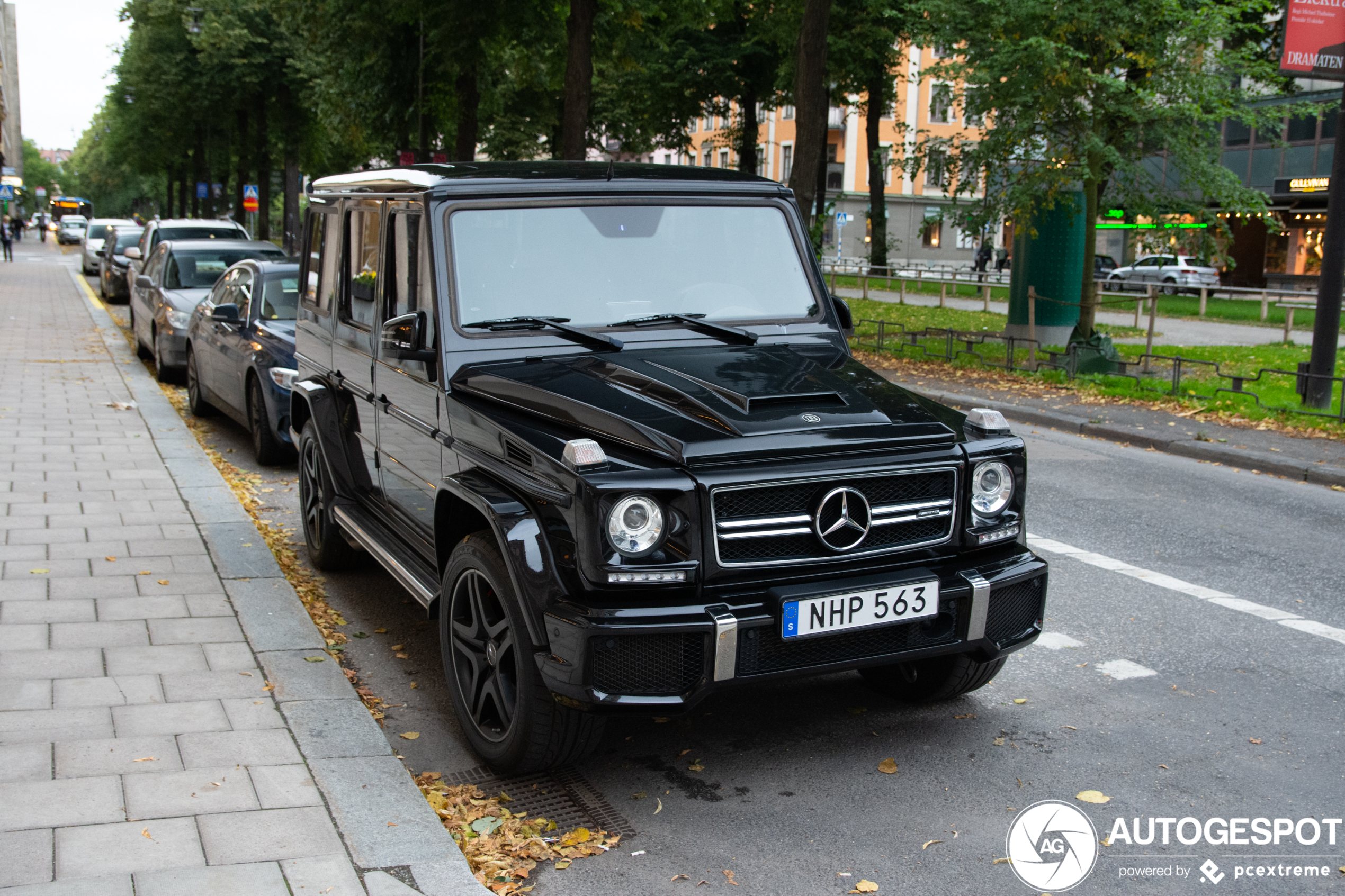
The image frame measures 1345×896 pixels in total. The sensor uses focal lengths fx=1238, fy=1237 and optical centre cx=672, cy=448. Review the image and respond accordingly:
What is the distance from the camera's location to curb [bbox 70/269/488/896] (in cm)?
341

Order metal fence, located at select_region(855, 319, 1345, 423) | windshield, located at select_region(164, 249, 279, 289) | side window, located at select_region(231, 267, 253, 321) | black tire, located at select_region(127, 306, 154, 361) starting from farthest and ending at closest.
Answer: black tire, located at select_region(127, 306, 154, 361), windshield, located at select_region(164, 249, 279, 289), metal fence, located at select_region(855, 319, 1345, 423), side window, located at select_region(231, 267, 253, 321)

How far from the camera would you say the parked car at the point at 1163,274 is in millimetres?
40688

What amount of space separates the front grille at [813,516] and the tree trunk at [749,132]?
33.1 m

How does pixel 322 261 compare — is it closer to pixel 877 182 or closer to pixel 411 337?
pixel 411 337

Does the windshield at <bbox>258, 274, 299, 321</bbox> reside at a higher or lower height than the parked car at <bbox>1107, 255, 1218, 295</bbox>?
lower

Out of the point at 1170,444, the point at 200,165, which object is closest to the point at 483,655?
the point at 1170,444

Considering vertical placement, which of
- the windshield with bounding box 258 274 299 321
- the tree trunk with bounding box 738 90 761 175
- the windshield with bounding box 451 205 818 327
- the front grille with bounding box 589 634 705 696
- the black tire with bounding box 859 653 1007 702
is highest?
the tree trunk with bounding box 738 90 761 175

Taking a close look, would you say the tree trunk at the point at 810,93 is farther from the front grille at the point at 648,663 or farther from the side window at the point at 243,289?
the front grille at the point at 648,663

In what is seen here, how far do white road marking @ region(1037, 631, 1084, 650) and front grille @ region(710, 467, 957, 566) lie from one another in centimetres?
181

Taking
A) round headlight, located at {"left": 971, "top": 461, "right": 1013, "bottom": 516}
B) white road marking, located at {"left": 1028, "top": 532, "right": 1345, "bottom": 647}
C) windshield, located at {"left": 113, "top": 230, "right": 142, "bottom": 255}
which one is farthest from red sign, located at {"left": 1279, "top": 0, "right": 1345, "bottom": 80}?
windshield, located at {"left": 113, "top": 230, "right": 142, "bottom": 255}

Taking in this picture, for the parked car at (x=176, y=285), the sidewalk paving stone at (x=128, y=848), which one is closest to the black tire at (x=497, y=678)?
the sidewalk paving stone at (x=128, y=848)

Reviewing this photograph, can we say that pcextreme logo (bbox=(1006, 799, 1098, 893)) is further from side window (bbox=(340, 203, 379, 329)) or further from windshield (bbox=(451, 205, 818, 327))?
side window (bbox=(340, 203, 379, 329))

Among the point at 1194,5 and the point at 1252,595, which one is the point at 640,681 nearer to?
the point at 1252,595

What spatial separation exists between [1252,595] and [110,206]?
139m
